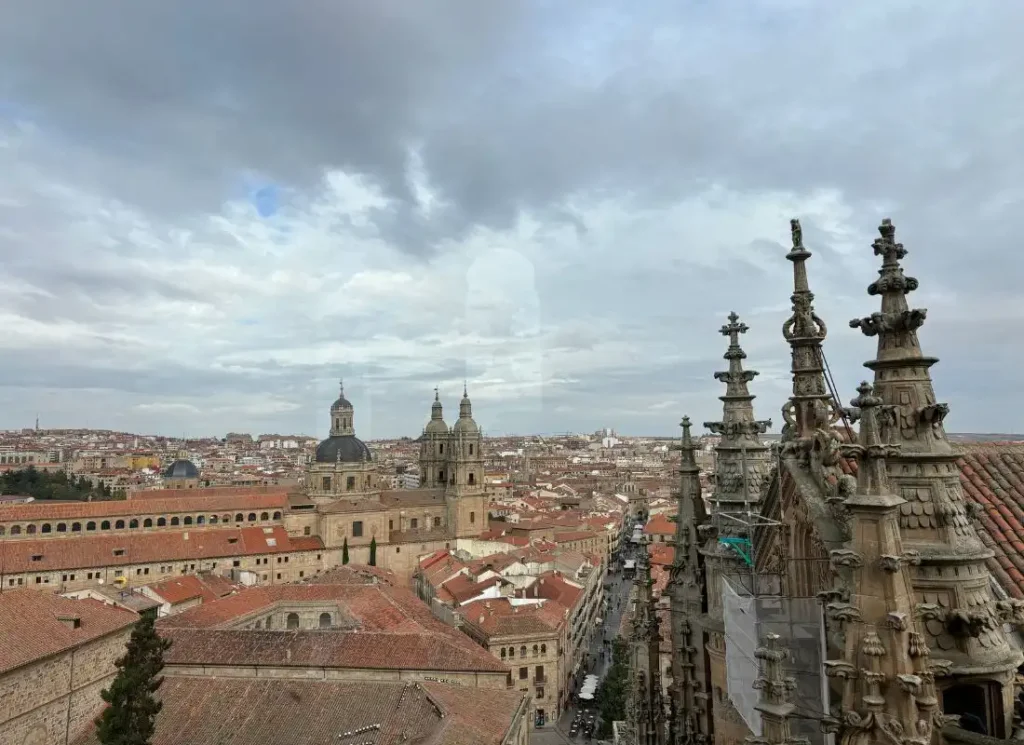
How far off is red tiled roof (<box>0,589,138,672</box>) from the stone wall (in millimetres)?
313

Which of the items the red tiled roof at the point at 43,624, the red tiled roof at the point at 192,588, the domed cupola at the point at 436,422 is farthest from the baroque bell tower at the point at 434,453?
the red tiled roof at the point at 43,624

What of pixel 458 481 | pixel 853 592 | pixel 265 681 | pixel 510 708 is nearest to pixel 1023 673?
pixel 853 592

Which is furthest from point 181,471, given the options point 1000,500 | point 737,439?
point 1000,500

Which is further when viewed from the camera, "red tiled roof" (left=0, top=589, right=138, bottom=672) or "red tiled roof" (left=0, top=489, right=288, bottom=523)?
"red tiled roof" (left=0, top=489, right=288, bottom=523)

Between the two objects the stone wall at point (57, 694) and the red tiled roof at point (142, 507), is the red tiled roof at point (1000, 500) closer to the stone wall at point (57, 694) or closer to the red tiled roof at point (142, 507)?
the stone wall at point (57, 694)

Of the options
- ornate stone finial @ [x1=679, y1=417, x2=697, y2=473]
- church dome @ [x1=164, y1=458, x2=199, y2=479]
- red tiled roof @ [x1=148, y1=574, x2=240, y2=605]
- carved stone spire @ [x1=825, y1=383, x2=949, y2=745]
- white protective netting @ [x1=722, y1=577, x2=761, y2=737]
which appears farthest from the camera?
church dome @ [x1=164, y1=458, x2=199, y2=479]

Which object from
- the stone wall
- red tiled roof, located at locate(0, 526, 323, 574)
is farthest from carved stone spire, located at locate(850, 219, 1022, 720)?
red tiled roof, located at locate(0, 526, 323, 574)

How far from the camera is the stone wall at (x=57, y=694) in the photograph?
67.1ft

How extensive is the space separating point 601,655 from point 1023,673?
4800 cm

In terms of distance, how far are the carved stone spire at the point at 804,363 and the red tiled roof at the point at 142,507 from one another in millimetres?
61856

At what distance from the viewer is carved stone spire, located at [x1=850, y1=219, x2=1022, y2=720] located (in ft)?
16.6

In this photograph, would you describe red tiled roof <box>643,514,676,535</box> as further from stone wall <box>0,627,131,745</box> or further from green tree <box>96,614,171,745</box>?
green tree <box>96,614,171,745</box>

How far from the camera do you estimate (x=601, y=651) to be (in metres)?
50.9

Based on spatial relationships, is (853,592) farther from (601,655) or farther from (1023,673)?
(601,655)
